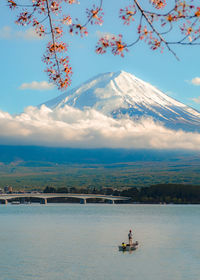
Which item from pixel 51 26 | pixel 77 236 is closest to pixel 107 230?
pixel 77 236

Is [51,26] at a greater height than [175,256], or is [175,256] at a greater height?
[51,26]

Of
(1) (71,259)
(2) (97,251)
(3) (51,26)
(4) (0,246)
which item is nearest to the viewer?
(3) (51,26)

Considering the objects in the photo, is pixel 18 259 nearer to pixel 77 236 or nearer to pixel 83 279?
pixel 83 279

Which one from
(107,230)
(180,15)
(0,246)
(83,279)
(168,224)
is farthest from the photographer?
(168,224)

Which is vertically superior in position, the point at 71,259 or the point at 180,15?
the point at 180,15

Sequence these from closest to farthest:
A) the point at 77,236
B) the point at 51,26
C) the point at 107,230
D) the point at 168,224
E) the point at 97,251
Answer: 1. the point at 51,26
2. the point at 97,251
3. the point at 77,236
4. the point at 107,230
5. the point at 168,224

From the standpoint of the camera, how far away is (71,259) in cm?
6394

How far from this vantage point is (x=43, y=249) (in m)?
74.6

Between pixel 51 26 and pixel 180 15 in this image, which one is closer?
pixel 180 15

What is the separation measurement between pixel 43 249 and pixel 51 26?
66.9 meters

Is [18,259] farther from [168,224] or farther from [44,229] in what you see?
[168,224]

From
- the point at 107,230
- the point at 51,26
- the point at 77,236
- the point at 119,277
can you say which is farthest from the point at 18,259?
the point at 51,26

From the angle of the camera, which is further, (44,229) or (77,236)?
(44,229)

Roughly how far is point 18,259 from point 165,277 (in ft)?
71.0
